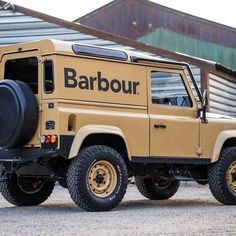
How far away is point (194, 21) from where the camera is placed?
3359 cm

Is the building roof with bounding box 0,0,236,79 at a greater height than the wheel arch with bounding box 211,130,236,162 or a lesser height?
greater

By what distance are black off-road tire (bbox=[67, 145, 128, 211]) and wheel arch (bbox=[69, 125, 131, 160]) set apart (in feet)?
0.53

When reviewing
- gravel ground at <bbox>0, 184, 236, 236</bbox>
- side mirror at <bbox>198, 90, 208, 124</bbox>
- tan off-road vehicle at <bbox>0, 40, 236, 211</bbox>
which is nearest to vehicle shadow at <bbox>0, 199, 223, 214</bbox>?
gravel ground at <bbox>0, 184, 236, 236</bbox>

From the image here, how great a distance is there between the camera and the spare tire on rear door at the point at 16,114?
32.4 ft

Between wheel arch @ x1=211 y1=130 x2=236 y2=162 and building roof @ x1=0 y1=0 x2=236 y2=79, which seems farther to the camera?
building roof @ x1=0 y1=0 x2=236 y2=79

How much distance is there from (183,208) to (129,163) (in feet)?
3.51

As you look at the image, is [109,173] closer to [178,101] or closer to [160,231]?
[178,101]

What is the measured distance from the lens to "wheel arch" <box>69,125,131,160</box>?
9867 millimetres

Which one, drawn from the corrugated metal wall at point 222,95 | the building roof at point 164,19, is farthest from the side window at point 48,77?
the building roof at point 164,19

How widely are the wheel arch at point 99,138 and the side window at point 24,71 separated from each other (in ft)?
3.28

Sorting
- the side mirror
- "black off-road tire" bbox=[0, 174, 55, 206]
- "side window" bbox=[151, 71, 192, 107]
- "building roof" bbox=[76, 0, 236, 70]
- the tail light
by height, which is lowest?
"black off-road tire" bbox=[0, 174, 55, 206]

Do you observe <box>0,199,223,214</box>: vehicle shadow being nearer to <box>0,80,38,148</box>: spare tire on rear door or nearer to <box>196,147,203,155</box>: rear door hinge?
<box>196,147,203,155</box>: rear door hinge

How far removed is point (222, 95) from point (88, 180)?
1173cm

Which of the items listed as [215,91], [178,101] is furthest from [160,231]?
[215,91]
